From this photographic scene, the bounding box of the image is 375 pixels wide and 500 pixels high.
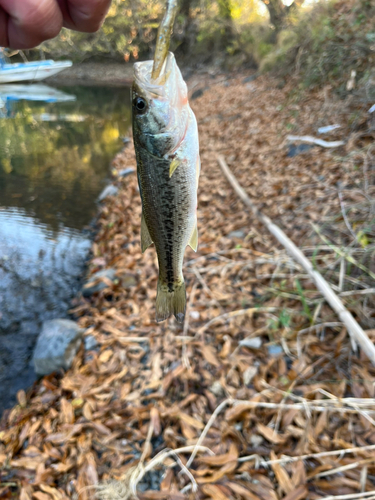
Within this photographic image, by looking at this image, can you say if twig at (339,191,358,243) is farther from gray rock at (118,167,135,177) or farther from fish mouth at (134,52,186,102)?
gray rock at (118,167,135,177)

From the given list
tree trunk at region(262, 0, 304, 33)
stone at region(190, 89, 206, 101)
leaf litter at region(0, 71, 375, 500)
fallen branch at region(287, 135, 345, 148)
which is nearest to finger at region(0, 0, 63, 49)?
leaf litter at region(0, 71, 375, 500)

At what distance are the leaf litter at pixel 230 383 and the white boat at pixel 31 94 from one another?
20028mm

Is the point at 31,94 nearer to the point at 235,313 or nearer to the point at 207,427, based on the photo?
the point at 235,313

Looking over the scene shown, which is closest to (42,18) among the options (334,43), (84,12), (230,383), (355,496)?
(84,12)

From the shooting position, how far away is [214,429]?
2.75m

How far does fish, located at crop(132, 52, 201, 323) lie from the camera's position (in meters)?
1.52

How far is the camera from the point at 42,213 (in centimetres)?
734

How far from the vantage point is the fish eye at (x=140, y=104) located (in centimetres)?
153

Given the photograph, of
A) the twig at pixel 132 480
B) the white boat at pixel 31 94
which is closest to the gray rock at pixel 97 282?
the twig at pixel 132 480

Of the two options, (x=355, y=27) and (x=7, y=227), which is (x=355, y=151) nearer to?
(x=355, y=27)

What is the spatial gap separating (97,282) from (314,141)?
4868 mm

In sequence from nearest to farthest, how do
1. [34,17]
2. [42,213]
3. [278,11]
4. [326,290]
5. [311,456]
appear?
[34,17] → [311,456] → [326,290] → [42,213] → [278,11]

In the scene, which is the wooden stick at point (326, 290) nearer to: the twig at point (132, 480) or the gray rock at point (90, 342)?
the twig at point (132, 480)

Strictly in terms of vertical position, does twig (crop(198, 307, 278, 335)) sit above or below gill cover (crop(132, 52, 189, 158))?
below
